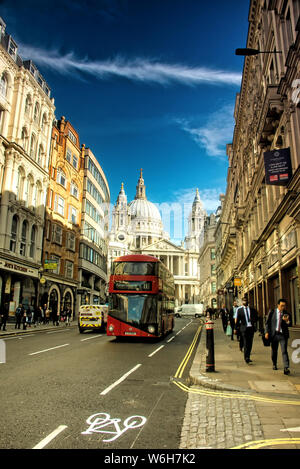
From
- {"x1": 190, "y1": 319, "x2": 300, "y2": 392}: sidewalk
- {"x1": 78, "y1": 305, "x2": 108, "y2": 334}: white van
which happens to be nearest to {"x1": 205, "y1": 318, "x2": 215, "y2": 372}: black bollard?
{"x1": 190, "y1": 319, "x2": 300, "y2": 392}: sidewalk

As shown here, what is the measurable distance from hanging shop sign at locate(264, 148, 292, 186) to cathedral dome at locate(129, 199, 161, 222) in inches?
6075

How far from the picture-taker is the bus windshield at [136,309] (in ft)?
54.1

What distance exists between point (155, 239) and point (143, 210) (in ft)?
55.9

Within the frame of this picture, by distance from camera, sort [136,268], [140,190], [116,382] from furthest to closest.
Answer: [140,190]
[136,268]
[116,382]

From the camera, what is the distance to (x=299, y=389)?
22.5 ft

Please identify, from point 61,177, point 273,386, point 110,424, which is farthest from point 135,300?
point 61,177

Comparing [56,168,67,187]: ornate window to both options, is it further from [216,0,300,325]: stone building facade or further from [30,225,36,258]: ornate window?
[216,0,300,325]: stone building facade

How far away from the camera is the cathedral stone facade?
133625mm

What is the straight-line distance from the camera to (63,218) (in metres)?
A: 39.3

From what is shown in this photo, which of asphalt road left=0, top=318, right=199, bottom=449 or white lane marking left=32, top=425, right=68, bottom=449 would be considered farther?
asphalt road left=0, top=318, right=199, bottom=449

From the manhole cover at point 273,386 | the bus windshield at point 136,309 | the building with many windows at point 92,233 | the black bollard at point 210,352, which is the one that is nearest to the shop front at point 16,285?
the building with many windows at point 92,233

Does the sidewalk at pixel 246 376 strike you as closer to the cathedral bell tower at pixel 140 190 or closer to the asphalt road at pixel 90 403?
the asphalt road at pixel 90 403

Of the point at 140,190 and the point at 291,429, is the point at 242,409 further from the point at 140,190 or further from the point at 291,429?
the point at 140,190

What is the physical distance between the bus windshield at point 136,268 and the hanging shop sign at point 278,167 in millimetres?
6823
